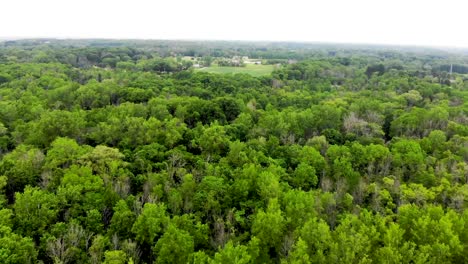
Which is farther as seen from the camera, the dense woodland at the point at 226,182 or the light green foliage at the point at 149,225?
the light green foliage at the point at 149,225

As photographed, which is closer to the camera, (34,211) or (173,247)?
(173,247)

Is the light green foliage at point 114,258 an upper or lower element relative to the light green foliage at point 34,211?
lower

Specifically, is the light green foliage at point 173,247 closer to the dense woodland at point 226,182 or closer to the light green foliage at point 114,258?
the dense woodland at point 226,182

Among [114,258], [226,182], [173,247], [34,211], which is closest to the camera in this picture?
[114,258]

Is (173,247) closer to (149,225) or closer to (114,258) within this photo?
(149,225)

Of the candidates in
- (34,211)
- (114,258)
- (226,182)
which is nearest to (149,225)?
(114,258)

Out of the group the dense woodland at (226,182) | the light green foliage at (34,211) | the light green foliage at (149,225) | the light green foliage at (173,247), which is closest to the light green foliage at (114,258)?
the dense woodland at (226,182)

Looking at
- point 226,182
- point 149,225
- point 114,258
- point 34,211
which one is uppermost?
point 34,211

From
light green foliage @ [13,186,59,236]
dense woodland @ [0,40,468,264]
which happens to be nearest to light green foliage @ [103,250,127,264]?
dense woodland @ [0,40,468,264]

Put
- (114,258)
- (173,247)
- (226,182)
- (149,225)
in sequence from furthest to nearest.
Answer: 1. (226,182)
2. (149,225)
3. (173,247)
4. (114,258)
